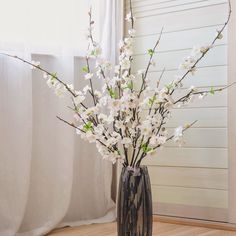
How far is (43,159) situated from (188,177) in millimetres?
772

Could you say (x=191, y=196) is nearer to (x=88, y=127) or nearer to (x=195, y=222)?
(x=195, y=222)

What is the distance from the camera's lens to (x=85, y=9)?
2338 mm

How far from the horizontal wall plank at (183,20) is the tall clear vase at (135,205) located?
962 millimetres

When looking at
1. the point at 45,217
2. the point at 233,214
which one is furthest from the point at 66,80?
the point at 233,214

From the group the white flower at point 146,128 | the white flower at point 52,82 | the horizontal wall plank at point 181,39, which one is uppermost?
the horizontal wall plank at point 181,39

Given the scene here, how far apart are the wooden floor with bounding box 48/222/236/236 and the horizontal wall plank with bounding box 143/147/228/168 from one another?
0.33 metres

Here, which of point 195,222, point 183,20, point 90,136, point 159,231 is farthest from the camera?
point 183,20

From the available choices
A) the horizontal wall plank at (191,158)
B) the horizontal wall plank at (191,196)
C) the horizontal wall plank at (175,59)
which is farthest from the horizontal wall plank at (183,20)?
the horizontal wall plank at (191,196)

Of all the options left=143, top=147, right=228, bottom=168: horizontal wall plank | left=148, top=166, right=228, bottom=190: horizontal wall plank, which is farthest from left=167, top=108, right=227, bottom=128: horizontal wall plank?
left=148, top=166, right=228, bottom=190: horizontal wall plank

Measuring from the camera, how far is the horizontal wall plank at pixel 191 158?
86.6 inches

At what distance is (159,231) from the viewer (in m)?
2.12

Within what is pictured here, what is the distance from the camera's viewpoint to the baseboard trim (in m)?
2.14

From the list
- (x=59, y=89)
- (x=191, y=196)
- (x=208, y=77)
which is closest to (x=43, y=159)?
(x=59, y=89)

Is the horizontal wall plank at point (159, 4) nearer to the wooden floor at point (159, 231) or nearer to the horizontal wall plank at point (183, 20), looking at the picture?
the horizontal wall plank at point (183, 20)
